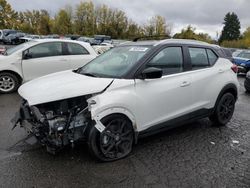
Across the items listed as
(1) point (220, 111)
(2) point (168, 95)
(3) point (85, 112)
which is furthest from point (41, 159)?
(1) point (220, 111)

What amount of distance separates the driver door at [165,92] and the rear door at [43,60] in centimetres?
453

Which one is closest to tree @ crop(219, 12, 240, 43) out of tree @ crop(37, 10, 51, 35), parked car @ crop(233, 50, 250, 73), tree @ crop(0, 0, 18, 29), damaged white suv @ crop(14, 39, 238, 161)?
tree @ crop(37, 10, 51, 35)

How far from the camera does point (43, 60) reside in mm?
7547

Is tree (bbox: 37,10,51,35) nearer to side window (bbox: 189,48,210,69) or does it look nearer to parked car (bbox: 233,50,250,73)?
parked car (bbox: 233,50,250,73)

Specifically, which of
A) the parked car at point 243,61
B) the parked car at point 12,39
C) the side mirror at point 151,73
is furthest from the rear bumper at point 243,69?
the parked car at point 12,39

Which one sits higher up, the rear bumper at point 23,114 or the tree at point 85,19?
the tree at point 85,19

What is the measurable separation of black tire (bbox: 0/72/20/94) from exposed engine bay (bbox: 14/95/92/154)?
426 cm

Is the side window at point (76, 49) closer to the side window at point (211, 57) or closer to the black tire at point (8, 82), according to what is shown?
the black tire at point (8, 82)

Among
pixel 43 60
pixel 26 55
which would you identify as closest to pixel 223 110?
pixel 43 60

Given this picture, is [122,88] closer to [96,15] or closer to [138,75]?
[138,75]

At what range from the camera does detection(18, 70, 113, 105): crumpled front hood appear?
3.23 m

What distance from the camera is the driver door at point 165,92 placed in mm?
3686

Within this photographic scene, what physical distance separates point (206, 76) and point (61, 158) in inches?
112

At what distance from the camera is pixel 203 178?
3.17 m
